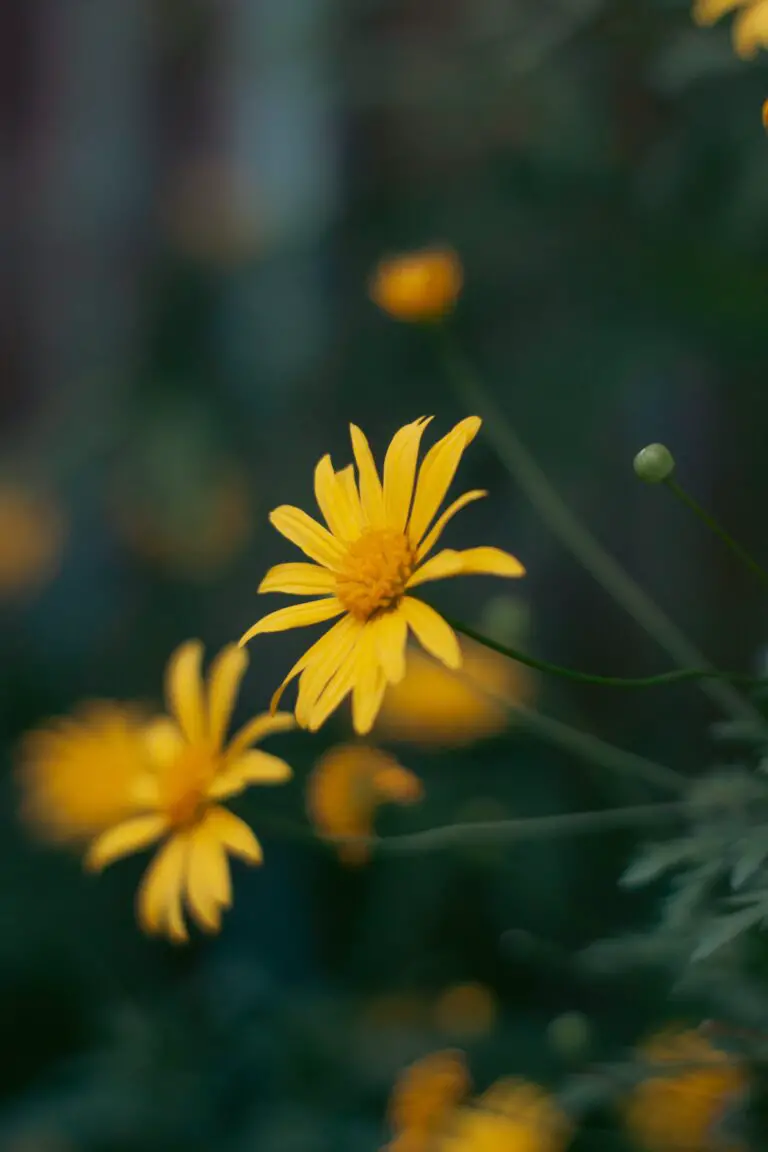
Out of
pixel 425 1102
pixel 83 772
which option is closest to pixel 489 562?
pixel 425 1102

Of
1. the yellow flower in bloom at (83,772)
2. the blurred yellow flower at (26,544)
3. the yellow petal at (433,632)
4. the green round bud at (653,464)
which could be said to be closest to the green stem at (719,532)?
the green round bud at (653,464)

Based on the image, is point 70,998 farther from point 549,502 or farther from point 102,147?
point 102,147

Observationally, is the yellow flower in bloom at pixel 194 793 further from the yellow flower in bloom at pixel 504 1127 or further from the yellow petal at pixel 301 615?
the yellow flower in bloom at pixel 504 1127

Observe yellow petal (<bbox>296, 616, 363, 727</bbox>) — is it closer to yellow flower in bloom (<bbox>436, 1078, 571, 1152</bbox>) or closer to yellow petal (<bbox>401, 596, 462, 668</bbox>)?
yellow petal (<bbox>401, 596, 462, 668</bbox>)

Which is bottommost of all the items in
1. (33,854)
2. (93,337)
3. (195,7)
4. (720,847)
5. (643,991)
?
(720,847)

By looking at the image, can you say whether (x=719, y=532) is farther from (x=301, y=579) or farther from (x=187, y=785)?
(x=187, y=785)

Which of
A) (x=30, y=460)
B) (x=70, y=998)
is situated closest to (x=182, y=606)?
(x=30, y=460)
